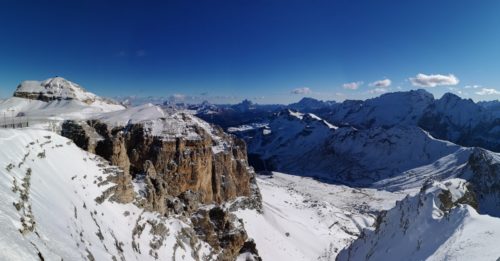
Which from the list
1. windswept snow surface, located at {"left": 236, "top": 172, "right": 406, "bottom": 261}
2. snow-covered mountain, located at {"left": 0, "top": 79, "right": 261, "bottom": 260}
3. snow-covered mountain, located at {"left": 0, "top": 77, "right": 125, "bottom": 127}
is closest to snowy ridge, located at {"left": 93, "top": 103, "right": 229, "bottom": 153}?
snow-covered mountain, located at {"left": 0, "top": 79, "right": 261, "bottom": 260}

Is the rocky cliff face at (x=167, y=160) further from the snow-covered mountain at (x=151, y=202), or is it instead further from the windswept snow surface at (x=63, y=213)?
the windswept snow surface at (x=63, y=213)

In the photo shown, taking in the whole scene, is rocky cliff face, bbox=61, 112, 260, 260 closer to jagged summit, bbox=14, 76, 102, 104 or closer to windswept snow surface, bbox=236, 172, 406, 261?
windswept snow surface, bbox=236, 172, 406, 261

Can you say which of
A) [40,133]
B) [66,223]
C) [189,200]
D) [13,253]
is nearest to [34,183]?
[66,223]

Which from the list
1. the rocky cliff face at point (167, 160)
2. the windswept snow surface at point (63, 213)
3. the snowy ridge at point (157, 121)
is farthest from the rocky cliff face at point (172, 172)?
the windswept snow surface at point (63, 213)

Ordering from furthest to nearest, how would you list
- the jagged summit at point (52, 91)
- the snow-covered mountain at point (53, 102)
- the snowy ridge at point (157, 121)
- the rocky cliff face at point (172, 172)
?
the jagged summit at point (52, 91), the snowy ridge at point (157, 121), the snow-covered mountain at point (53, 102), the rocky cliff face at point (172, 172)

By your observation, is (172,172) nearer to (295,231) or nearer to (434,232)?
(295,231)

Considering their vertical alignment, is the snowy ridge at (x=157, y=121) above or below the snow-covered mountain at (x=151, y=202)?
above
